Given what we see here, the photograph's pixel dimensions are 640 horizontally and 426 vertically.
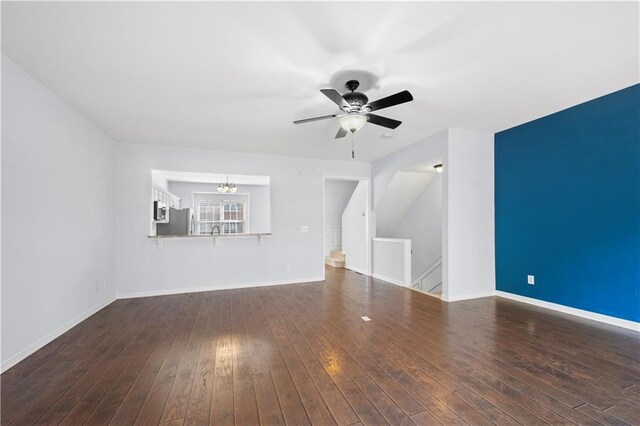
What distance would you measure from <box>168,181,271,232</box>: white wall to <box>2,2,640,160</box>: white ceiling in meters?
1.79

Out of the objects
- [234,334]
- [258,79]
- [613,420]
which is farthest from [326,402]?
[258,79]

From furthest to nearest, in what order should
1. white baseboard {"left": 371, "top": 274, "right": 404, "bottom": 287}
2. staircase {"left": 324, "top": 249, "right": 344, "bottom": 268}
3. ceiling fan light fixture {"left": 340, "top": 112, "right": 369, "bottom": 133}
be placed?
staircase {"left": 324, "top": 249, "right": 344, "bottom": 268} < white baseboard {"left": 371, "top": 274, "right": 404, "bottom": 287} < ceiling fan light fixture {"left": 340, "top": 112, "right": 369, "bottom": 133}

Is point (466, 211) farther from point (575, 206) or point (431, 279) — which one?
point (431, 279)

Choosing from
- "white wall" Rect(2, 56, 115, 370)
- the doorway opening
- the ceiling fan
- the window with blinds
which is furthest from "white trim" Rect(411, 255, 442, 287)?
"white wall" Rect(2, 56, 115, 370)

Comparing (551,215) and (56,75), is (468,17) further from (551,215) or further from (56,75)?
(56,75)

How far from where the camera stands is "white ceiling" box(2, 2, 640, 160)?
5.75 ft

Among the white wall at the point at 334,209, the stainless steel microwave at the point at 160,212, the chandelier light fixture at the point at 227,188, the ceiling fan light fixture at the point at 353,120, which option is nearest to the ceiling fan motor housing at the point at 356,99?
the ceiling fan light fixture at the point at 353,120

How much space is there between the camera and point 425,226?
21.3 feet

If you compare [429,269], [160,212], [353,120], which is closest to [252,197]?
[160,212]

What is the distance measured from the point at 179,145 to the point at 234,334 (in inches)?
133

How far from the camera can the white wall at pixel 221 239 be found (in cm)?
438

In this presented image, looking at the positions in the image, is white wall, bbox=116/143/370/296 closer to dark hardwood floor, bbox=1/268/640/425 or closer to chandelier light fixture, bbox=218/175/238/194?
chandelier light fixture, bbox=218/175/238/194

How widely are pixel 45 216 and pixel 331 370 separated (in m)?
3.10

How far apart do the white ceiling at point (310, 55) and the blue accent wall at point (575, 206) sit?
1.17 feet
